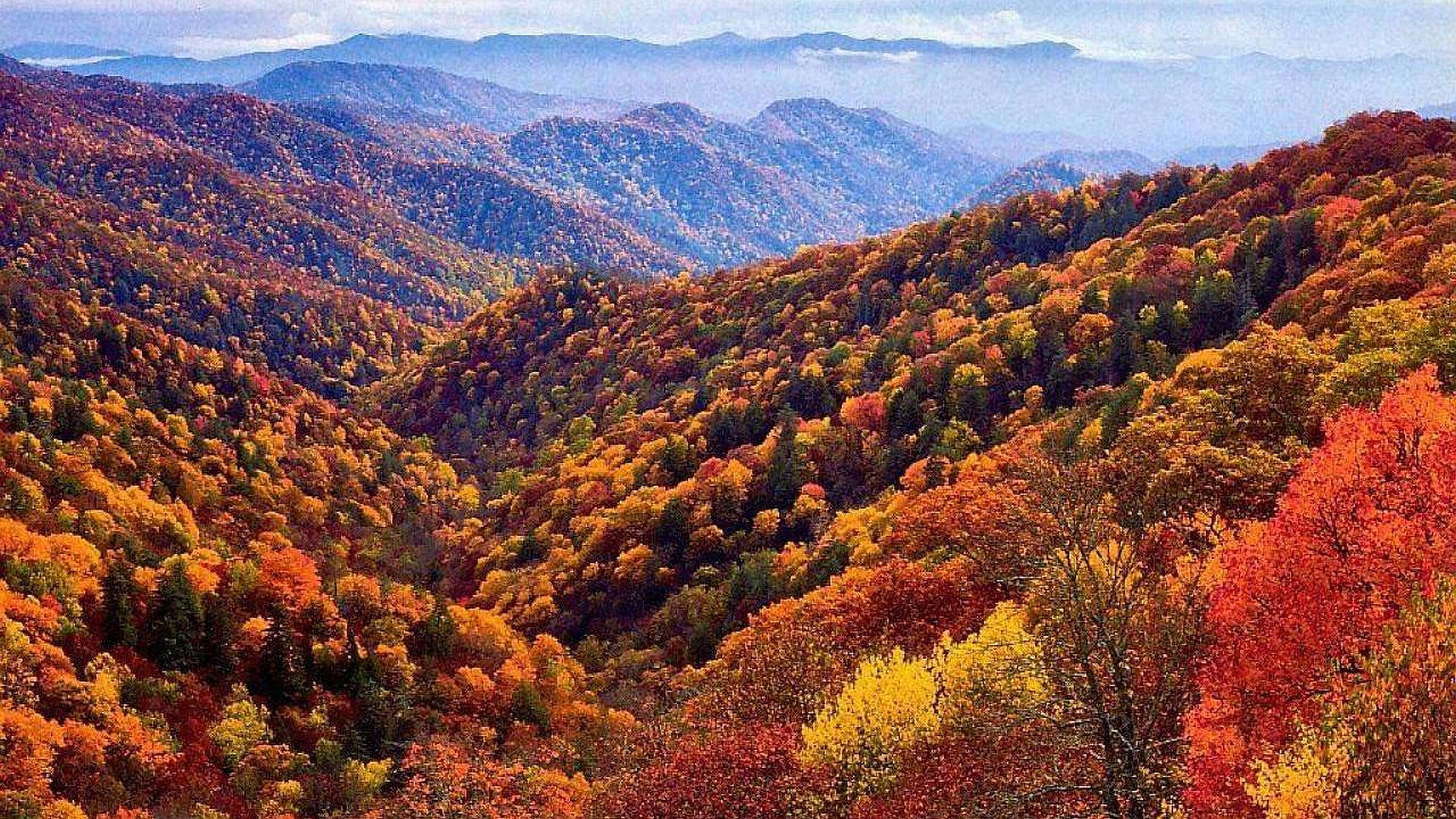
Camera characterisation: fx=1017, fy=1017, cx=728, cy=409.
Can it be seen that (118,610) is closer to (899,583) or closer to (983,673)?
(899,583)

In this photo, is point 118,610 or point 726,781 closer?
point 726,781

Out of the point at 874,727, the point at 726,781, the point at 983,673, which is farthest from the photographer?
the point at 726,781

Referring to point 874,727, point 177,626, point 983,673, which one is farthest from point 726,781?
point 177,626

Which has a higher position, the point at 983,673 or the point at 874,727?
the point at 983,673

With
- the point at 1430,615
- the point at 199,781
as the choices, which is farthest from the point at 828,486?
the point at 1430,615

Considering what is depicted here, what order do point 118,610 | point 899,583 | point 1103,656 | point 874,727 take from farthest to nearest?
point 118,610 < point 899,583 < point 874,727 < point 1103,656

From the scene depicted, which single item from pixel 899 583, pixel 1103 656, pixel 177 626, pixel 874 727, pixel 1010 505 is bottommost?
pixel 177 626

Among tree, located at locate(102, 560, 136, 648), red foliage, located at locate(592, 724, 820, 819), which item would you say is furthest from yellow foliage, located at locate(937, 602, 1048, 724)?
tree, located at locate(102, 560, 136, 648)

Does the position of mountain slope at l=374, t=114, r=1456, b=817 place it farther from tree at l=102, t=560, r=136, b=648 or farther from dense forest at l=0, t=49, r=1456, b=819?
tree at l=102, t=560, r=136, b=648
